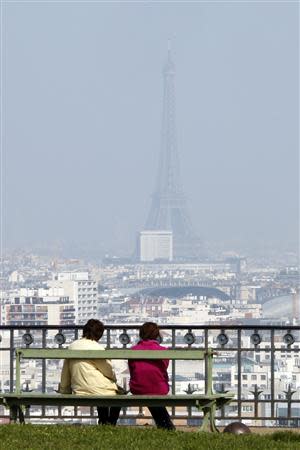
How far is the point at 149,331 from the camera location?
12.9 metres

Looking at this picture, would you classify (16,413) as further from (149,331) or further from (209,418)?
(209,418)

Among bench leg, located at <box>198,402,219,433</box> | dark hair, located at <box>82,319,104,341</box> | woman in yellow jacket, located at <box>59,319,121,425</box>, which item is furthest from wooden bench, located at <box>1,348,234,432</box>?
dark hair, located at <box>82,319,104,341</box>

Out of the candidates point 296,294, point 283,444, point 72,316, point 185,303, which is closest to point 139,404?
point 283,444

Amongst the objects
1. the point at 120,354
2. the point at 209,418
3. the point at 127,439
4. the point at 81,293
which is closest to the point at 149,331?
the point at 120,354

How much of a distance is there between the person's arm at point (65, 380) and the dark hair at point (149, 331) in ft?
1.96

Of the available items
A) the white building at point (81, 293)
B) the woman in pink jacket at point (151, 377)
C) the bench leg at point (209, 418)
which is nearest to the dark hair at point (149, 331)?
the woman in pink jacket at point (151, 377)

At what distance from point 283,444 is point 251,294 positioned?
181820 mm

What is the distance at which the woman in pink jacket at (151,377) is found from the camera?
12.9 metres

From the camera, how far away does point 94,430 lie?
12320 millimetres

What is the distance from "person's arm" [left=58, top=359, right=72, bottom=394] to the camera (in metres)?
13.0

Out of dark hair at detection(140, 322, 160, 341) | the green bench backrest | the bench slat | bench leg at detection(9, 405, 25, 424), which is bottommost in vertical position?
bench leg at detection(9, 405, 25, 424)

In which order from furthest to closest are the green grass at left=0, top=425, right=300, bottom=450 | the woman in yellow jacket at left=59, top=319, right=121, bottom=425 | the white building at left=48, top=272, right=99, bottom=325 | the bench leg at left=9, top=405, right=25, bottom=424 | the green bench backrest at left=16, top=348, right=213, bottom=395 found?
1. the white building at left=48, top=272, right=99, bottom=325
2. the bench leg at left=9, top=405, right=25, bottom=424
3. the woman in yellow jacket at left=59, top=319, right=121, bottom=425
4. the green bench backrest at left=16, top=348, right=213, bottom=395
5. the green grass at left=0, top=425, right=300, bottom=450

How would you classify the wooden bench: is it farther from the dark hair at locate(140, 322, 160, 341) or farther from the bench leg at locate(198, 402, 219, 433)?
the dark hair at locate(140, 322, 160, 341)

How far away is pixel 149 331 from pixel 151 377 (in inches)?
13.3
